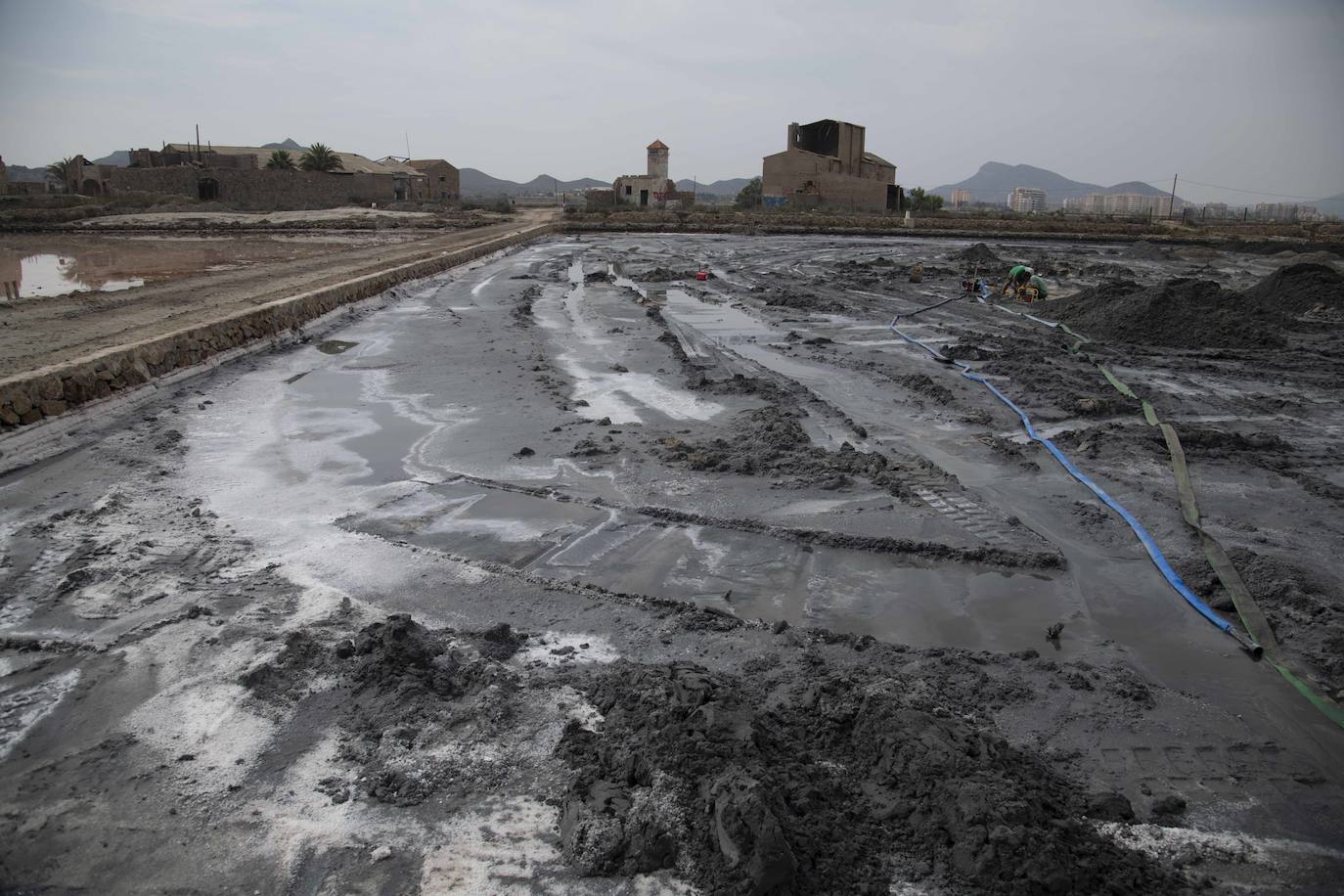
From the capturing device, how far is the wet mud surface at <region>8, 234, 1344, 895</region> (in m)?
2.63

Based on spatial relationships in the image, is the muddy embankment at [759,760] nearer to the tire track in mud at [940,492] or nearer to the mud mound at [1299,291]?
the tire track in mud at [940,492]

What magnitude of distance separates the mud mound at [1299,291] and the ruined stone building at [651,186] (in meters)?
50.7

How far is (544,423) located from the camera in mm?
7684

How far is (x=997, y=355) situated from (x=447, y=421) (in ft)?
24.8

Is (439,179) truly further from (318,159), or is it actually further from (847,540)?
(847,540)

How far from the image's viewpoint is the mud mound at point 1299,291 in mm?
15469

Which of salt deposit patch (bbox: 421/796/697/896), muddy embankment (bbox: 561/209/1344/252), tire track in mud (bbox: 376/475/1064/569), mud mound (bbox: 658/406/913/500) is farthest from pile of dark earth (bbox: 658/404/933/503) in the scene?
muddy embankment (bbox: 561/209/1344/252)

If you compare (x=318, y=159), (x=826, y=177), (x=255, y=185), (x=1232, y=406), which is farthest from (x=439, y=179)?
(x=1232, y=406)

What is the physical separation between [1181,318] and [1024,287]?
492 cm

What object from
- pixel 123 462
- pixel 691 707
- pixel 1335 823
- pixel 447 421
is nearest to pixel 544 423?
pixel 447 421

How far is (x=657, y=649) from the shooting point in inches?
155

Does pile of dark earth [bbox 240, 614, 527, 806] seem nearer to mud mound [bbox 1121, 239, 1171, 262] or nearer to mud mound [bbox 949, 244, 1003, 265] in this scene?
mud mound [bbox 949, 244, 1003, 265]

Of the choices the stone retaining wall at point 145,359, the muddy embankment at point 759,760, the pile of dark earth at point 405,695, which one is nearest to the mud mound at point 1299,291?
the muddy embankment at point 759,760

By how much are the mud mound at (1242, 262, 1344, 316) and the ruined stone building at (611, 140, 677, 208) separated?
50.7 m
